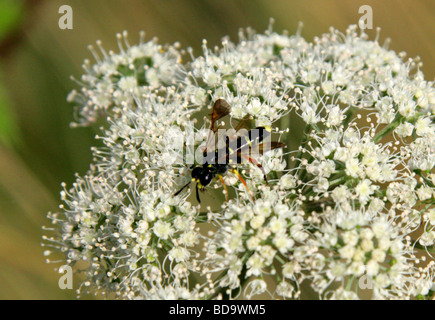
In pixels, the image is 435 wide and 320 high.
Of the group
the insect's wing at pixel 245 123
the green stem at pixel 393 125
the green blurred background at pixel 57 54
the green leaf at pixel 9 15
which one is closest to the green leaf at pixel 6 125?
the green blurred background at pixel 57 54

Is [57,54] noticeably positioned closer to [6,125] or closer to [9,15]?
[9,15]

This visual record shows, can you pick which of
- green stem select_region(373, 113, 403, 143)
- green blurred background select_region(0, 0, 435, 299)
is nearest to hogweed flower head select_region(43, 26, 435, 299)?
green stem select_region(373, 113, 403, 143)

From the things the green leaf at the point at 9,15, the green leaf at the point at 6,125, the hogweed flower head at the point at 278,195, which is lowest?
the hogweed flower head at the point at 278,195

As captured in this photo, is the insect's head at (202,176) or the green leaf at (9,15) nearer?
the insect's head at (202,176)

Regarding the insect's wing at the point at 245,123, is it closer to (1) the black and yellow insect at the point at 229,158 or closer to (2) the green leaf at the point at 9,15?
(1) the black and yellow insect at the point at 229,158
